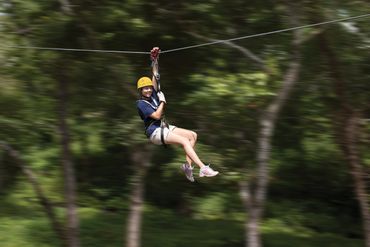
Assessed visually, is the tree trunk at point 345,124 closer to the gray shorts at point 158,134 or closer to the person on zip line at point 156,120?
the person on zip line at point 156,120

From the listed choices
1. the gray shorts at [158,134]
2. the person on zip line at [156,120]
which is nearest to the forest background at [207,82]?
the person on zip line at [156,120]

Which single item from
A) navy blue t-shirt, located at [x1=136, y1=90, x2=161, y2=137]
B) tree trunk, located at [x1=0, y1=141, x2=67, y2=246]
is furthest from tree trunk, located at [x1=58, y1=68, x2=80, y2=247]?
navy blue t-shirt, located at [x1=136, y1=90, x2=161, y2=137]

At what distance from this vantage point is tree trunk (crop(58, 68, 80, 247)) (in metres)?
10.5

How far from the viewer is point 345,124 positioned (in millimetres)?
9695

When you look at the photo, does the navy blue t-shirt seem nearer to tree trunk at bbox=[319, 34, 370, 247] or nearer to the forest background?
the forest background

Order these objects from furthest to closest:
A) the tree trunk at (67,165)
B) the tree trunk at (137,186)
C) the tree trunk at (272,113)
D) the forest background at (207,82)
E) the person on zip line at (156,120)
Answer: the tree trunk at (137,186)
the tree trunk at (67,165)
the forest background at (207,82)
the tree trunk at (272,113)
the person on zip line at (156,120)

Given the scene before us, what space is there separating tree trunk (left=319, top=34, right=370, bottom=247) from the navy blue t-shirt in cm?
366

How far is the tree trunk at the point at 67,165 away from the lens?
34.6 feet

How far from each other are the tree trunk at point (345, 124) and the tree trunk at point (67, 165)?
14.3 feet

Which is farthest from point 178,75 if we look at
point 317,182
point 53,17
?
point 317,182

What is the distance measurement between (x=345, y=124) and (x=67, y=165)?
5.14 meters

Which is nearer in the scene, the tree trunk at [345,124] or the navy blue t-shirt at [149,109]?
the navy blue t-shirt at [149,109]

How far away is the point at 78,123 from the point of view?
1195 centimetres

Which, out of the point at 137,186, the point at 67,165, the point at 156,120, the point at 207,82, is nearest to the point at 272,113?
the point at 207,82
